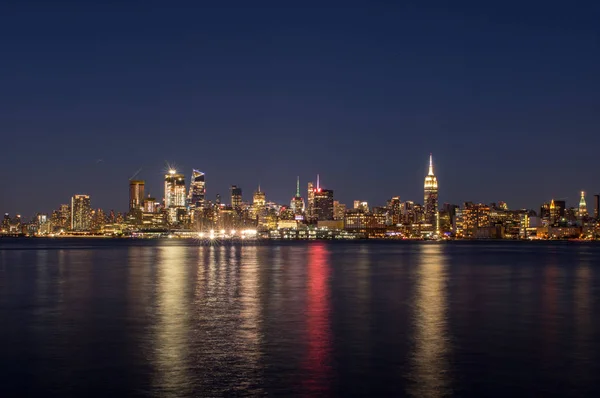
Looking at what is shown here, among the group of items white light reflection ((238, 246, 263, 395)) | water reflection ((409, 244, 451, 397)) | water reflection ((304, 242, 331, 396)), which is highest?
white light reflection ((238, 246, 263, 395))

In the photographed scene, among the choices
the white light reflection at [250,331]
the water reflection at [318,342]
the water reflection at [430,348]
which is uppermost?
the white light reflection at [250,331]

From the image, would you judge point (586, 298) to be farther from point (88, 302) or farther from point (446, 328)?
point (88, 302)

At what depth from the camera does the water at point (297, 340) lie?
768 inches

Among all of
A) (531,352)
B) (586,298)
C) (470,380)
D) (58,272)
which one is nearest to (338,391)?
(470,380)

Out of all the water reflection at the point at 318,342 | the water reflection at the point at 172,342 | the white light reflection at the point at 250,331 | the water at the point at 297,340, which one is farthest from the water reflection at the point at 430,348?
the water reflection at the point at 172,342

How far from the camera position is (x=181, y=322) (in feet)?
102

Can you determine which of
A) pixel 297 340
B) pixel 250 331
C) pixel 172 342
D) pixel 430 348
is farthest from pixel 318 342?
pixel 172 342

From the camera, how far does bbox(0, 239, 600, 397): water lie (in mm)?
19500

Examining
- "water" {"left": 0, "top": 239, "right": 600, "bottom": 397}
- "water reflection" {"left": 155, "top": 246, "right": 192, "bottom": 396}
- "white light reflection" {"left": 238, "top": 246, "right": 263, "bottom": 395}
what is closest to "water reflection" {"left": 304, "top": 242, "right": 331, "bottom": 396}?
"water" {"left": 0, "top": 239, "right": 600, "bottom": 397}

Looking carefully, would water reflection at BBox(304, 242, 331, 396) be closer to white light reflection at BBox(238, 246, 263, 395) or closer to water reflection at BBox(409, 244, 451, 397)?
white light reflection at BBox(238, 246, 263, 395)

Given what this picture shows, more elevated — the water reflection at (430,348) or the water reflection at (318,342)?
the water reflection at (318,342)

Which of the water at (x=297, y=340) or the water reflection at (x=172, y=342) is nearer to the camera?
the water reflection at (x=172, y=342)

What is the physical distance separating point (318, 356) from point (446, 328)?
8814 mm

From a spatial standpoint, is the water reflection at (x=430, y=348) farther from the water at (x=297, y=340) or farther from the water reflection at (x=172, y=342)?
the water reflection at (x=172, y=342)
